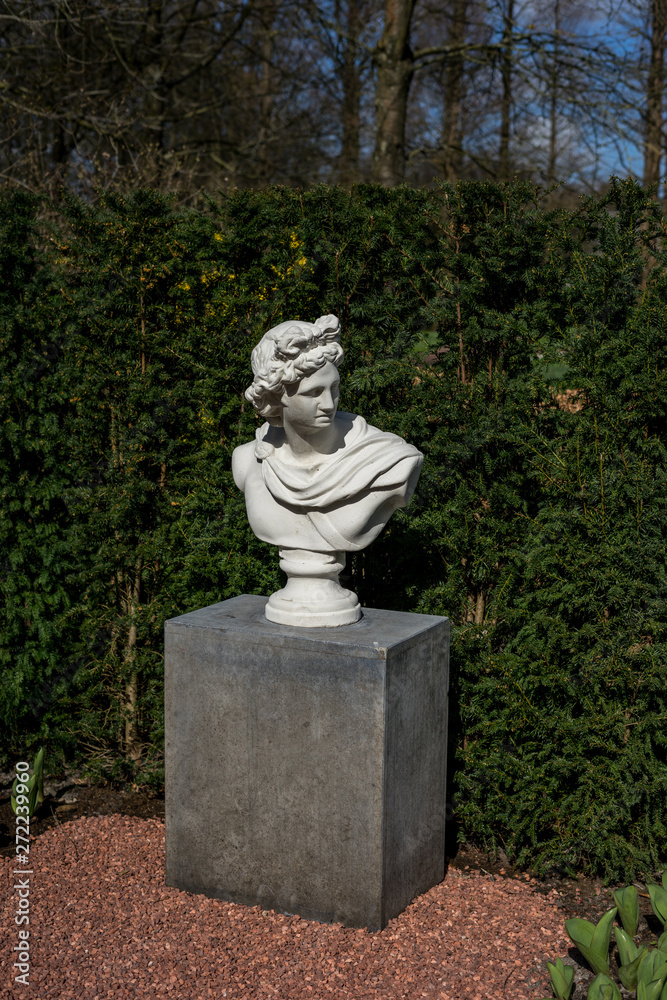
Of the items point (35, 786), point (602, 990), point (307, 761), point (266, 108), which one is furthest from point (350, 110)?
point (602, 990)

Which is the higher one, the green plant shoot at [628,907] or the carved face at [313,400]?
the carved face at [313,400]

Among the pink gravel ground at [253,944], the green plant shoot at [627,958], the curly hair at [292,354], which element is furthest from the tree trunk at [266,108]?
the green plant shoot at [627,958]

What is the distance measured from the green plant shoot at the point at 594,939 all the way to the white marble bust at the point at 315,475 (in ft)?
4.36

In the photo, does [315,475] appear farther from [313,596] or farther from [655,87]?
[655,87]

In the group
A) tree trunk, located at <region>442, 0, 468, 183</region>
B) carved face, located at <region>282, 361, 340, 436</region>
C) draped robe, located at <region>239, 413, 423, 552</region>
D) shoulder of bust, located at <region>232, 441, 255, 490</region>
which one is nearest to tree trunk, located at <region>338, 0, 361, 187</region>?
tree trunk, located at <region>442, 0, 468, 183</region>

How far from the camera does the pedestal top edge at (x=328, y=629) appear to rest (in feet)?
11.2

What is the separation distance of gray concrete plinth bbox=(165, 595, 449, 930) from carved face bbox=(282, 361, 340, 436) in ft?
2.60

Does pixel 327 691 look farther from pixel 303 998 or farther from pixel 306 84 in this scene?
pixel 306 84

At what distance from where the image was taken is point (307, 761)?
3.51m

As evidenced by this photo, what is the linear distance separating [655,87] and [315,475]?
8506 mm

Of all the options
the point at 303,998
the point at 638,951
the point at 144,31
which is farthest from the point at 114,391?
the point at 144,31

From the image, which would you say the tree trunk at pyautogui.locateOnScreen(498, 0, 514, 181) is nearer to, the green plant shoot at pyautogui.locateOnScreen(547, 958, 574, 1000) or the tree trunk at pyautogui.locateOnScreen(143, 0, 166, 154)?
the tree trunk at pyautogui.locateOnScreen(143, 0, 166, 154)

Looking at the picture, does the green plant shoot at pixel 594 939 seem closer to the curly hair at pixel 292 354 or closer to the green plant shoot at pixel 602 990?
the green plant shoot at pixel 602 990

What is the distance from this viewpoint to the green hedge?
383cm
